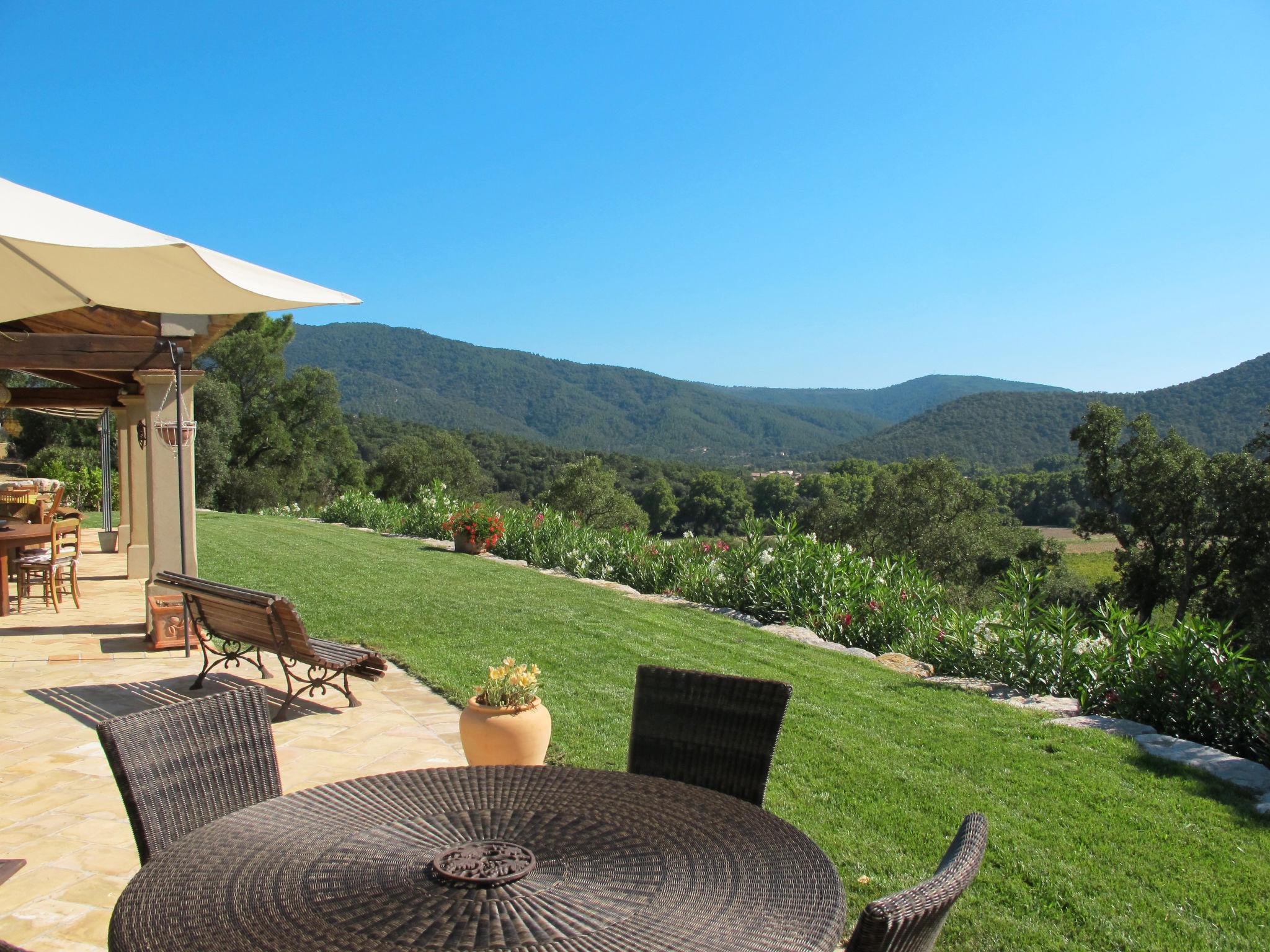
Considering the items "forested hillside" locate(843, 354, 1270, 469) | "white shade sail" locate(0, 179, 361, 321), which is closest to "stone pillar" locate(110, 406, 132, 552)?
"white shade sail" locate(0, 179, 361, 321)

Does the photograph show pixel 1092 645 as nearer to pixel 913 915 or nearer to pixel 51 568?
pixel 913 915

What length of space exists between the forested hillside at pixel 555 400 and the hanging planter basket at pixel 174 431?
82700 millimetres

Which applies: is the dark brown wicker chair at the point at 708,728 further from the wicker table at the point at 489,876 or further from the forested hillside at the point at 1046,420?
the forested hillside at the point at 1046,420

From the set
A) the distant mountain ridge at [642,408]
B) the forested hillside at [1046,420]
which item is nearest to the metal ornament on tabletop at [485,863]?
the forested hillside at [1046,420]

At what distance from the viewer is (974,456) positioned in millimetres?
64562

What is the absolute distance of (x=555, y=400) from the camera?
104m

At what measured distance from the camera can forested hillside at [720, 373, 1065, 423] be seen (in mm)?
124750

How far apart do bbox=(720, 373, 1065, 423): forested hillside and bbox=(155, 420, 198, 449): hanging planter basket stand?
117 meters

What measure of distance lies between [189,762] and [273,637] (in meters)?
2.51

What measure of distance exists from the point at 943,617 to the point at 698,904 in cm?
632

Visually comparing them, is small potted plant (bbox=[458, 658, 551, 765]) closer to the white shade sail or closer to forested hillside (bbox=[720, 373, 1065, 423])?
the white shade sail

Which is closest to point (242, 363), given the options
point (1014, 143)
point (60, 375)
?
point (60, 375)

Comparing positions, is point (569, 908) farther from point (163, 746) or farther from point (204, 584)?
point (204, 584)

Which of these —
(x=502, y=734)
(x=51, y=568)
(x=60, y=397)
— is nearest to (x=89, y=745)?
(x=502, y=734)
